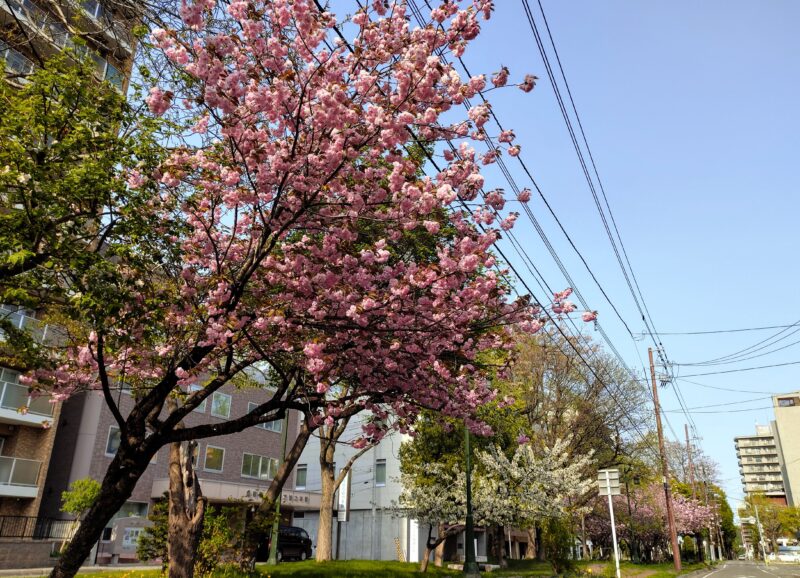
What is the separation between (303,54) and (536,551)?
34.6 metres

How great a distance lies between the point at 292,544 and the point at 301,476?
418 inches

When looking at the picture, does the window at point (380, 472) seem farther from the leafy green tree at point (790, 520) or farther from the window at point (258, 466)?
the leafy green tree at point (790, 520)

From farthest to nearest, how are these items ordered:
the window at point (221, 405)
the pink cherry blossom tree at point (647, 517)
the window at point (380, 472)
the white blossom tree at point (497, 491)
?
the pink cherry blossom tree at point (647, 517)
the window at point (380, 472)
the window at point (221, 405)
the white blossom tree at point (497, 491)

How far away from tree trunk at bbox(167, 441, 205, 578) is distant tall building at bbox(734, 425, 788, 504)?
7837 inches

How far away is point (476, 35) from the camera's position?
7.40 m

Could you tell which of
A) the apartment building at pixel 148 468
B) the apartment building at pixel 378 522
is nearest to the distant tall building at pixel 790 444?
the apartment building at pixel 378 522

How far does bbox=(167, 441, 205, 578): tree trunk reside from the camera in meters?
12.5

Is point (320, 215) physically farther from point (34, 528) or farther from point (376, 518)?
point (376, 518)

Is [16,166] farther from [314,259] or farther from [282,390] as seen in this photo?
[282,390]

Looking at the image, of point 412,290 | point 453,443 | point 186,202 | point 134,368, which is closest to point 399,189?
point 412,290

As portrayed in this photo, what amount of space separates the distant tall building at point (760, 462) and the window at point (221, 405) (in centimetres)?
18504

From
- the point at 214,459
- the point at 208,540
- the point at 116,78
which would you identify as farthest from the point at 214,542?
the point at 214,459

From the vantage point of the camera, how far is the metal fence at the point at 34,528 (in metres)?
22.9

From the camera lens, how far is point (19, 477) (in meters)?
23.4
